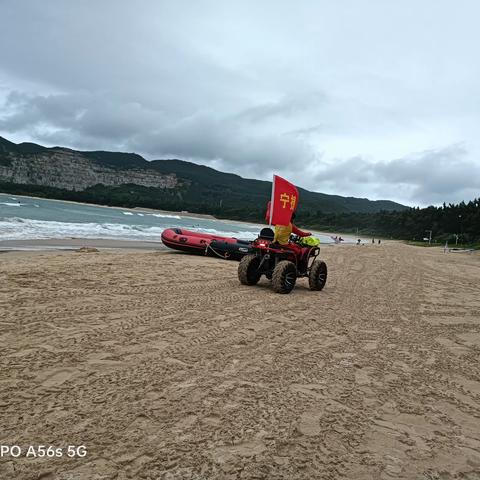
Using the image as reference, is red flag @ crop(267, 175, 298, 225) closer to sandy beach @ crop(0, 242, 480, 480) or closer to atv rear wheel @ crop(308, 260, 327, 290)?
atv rear wheel @ crop(308, 260, 327, 290)

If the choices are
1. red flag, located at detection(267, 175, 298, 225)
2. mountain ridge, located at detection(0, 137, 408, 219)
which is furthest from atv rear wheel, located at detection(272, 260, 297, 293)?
mountain ridge, located at detection(0, 137, 408, 219)

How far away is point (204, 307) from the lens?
19.8 feet

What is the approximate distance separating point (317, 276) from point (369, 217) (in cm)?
10929

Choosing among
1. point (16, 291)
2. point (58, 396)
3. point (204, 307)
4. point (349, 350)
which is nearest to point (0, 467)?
point (58, 396)

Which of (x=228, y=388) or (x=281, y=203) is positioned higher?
(x=281, y=203)

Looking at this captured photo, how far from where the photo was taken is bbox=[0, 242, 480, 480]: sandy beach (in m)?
2.34

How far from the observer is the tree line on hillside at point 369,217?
74.4 meters

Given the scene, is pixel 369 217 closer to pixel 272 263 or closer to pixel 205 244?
pixel 205 244

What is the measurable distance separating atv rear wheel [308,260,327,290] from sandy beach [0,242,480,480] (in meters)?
1.77

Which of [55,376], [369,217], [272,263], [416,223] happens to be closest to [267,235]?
[272,263]

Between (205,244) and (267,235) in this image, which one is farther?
(205,244)

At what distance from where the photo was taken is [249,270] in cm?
816

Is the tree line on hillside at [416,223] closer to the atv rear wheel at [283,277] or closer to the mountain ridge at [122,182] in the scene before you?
the mountain ridge at [122,182]

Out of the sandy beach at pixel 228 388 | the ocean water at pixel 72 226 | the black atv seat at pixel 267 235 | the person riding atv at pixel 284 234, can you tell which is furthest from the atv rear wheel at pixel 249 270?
the ocean water at pixel 72 226
